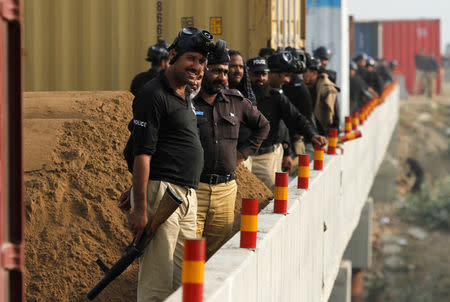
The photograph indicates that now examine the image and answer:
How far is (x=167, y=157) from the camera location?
4.58 metres

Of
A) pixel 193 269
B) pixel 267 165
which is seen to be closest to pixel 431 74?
pixel 267 165

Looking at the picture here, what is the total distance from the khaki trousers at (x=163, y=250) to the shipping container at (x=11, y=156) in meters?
1.95

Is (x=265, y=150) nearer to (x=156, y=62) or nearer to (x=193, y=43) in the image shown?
(x=156, y=62)

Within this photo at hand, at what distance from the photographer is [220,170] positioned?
217 inches

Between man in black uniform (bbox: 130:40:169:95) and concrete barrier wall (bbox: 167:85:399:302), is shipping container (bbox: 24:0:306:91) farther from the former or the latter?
concrete barrier wall (bbox: 167:85:399:302)

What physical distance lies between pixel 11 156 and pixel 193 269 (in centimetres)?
99

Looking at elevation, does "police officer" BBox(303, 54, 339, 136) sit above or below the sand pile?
above

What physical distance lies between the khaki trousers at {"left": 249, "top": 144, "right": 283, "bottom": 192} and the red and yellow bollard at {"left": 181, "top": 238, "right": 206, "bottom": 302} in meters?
5.32

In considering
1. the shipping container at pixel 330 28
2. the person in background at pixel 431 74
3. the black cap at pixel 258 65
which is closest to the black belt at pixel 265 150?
the black cap at pixel 258 65

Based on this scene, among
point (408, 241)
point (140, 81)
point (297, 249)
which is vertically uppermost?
point (140, 81)

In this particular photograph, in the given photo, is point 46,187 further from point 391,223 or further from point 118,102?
point 391,223

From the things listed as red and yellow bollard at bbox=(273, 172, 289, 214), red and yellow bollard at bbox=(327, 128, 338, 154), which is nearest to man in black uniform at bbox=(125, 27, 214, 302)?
red and yellow bollard at bbox=(273, 172, 289, 214)

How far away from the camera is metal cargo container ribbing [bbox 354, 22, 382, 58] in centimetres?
4878

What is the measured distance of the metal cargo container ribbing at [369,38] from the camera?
48781 mm
